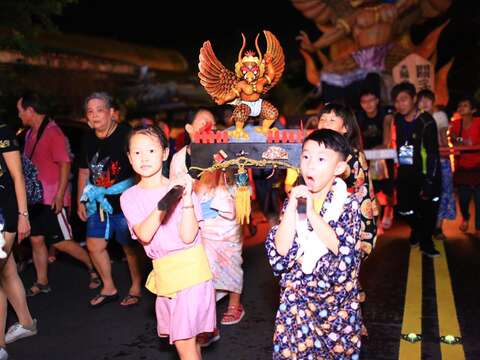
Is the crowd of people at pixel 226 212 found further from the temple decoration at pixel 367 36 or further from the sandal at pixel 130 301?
the temple decoration at pixel 367 36

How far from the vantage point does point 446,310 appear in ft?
17.4

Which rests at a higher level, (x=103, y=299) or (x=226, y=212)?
(x=226, y=212)

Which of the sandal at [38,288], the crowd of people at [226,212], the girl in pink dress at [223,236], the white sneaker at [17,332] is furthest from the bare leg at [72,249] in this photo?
the girl in pink dress at [223,236]

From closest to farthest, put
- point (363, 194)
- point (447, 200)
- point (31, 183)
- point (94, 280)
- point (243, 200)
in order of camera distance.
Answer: point (363, 194) → point (243, 200) → point (31, 183) → point (94, 280) → point (447, 200)

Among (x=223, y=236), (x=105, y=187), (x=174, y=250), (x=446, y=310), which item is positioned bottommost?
(x=446, y=310)

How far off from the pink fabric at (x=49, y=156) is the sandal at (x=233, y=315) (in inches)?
89.8

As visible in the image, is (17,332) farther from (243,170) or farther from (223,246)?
(243,170)

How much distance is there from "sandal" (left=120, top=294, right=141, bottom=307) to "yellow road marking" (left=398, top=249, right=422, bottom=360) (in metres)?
2.40

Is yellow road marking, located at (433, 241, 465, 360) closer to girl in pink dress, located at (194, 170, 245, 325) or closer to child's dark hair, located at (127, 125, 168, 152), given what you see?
girl in pink dress, located at (194, 170, 245, 325)

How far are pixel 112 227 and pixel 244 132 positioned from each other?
2116 millimetres

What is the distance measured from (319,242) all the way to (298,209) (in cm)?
21

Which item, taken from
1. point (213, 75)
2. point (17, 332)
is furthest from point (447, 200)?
point (17, 332)

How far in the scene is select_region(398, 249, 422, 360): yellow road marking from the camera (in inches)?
174

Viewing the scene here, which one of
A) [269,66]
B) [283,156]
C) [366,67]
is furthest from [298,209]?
[366,67]
